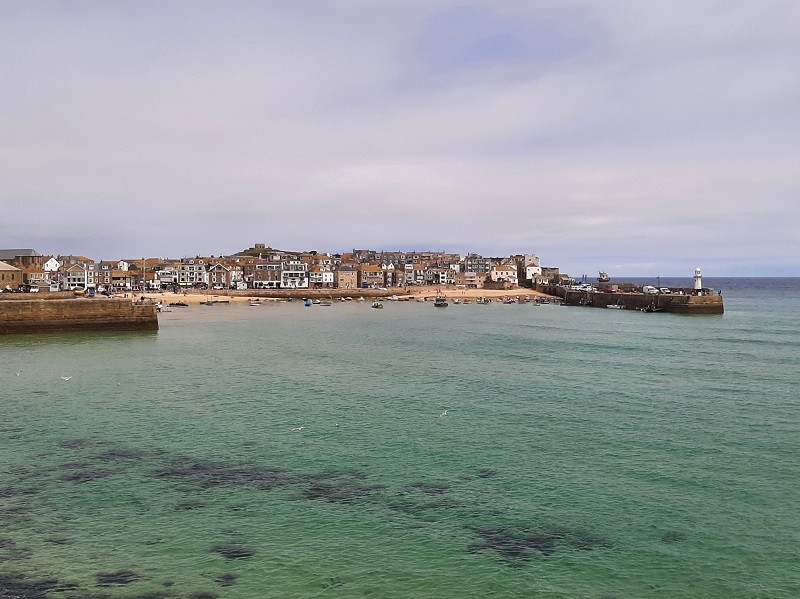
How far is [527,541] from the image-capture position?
1595 cm

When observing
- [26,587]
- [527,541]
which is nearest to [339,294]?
[527,541]

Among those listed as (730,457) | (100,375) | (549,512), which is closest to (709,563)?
(549,512)

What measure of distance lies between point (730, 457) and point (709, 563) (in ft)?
30.3

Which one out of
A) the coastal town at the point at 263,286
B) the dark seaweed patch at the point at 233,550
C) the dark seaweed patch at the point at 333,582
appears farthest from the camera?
the coastal town at the point at 263,286

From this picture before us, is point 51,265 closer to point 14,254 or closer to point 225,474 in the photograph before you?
point 14,254

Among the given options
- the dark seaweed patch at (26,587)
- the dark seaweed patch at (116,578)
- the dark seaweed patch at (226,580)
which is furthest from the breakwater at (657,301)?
the dark seaweed patch at (26,587)

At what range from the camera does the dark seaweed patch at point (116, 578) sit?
536 inches

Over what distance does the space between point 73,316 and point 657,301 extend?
3504 inches

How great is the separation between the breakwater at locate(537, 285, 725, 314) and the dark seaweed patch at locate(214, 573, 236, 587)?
98.9 meters

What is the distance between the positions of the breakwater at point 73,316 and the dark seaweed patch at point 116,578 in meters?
58.4

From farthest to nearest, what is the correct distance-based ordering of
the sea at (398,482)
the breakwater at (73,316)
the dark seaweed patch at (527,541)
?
1. the breakwater at (73,316)
2. the dark seaweed patch at (527,541)
3. the sea at (398,482)

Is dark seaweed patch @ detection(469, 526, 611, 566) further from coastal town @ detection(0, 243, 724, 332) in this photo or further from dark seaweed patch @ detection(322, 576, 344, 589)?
coastal town @ detection(0, 243, 724, 332)

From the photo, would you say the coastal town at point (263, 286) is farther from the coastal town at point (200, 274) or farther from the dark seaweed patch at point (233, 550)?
the dark seaweed patch at point (233, 550)

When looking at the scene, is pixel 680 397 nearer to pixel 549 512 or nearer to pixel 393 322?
pixel 549 512
